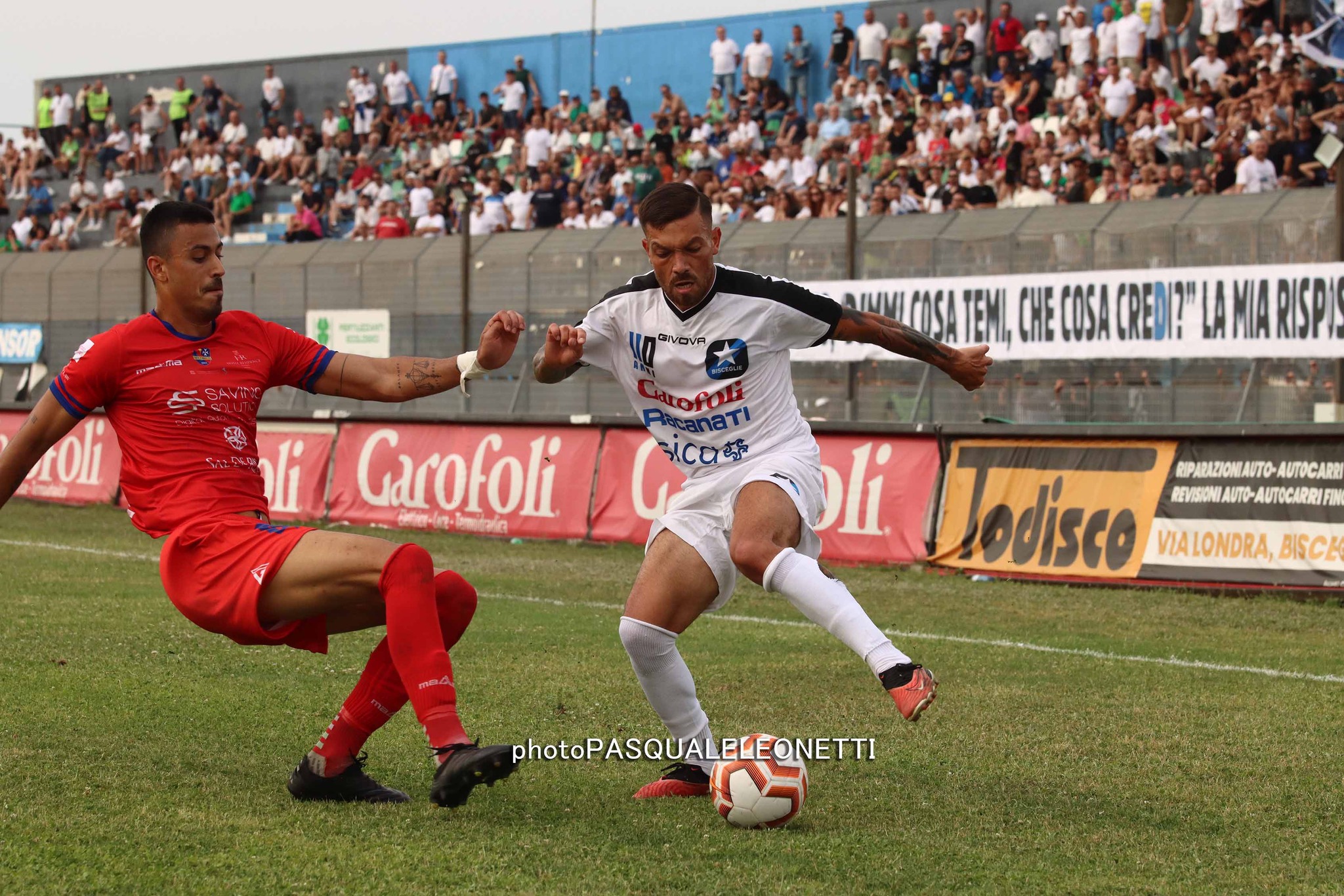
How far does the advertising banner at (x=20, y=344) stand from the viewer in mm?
23844

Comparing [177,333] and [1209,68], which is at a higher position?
[1209,68]

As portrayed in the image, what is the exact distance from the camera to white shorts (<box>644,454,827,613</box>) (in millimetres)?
5897

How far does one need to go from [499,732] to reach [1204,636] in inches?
219

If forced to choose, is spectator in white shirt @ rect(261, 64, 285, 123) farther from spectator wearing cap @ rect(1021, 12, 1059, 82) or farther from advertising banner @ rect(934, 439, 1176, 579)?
advertising banner @ rect(934, 439, 1176, 579)

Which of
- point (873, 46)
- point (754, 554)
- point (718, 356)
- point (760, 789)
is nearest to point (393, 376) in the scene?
point (718, 356)

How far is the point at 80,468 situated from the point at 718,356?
1666 cm

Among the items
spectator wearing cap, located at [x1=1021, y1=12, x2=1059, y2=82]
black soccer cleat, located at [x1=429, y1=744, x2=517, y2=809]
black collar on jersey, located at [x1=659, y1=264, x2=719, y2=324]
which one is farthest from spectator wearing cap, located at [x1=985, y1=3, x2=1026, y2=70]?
black soccer cleat, located at [x1=429, y1=744, x2=517, y2=809]

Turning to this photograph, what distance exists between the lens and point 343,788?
560 cm

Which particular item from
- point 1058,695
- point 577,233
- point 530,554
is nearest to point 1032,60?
point 577,233

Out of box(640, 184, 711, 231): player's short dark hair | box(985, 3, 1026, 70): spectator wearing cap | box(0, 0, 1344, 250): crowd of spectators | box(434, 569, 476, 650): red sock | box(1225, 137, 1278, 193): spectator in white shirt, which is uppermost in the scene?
box(985, 3, 1026, 70): spectator wearing cap

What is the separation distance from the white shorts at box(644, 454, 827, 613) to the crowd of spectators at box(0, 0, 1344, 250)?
36.8 ft

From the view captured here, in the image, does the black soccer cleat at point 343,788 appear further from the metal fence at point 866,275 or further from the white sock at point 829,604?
the metal fence at point 866,275

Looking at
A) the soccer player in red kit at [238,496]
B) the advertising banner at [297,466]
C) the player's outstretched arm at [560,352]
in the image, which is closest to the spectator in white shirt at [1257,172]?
the advertising banner at [297,466]

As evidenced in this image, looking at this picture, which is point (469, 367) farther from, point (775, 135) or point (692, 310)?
point (775, 135)
